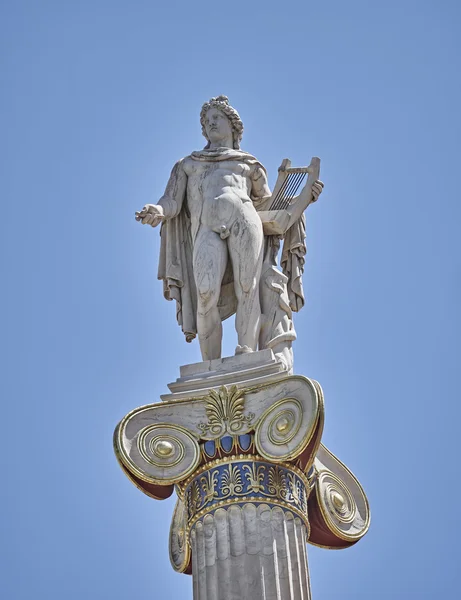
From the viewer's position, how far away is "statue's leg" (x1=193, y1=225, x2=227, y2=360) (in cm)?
2412

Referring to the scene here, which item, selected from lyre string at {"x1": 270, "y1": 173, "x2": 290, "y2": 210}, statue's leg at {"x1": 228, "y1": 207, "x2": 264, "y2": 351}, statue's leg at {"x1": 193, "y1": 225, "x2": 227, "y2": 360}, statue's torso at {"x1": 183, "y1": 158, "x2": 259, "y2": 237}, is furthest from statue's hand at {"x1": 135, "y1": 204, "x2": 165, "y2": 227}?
lyre string at {"x1": 270, "y1": 173, "x2": 290, "y2": 210}

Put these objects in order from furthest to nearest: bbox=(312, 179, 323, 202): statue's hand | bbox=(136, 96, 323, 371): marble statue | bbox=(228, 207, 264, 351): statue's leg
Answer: bbox=(312, 179, 323, 202): statue's hand → bbox=(136, 96, 323, 371): marble statue → bbox=(228, 207, 264, 351): statue's leg

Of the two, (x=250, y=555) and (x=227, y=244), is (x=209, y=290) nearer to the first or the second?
(x=227, y=244)

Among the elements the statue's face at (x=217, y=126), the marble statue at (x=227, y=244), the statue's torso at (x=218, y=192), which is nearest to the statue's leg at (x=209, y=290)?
the marble statue at (x=227, y=244)

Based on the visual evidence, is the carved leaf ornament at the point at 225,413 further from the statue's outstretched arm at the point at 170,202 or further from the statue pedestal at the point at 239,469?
the statue's outstretched arm at the point at 170,202

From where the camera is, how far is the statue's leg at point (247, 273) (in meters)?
24.1

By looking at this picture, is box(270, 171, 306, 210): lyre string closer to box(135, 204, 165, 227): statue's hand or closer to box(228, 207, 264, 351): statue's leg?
box(228, 207, 264, 351): statue's leg

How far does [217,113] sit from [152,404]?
561 cm

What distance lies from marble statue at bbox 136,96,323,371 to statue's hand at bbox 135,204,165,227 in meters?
0.02

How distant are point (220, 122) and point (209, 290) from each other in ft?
10.9

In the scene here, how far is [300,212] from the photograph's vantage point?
84.1ft

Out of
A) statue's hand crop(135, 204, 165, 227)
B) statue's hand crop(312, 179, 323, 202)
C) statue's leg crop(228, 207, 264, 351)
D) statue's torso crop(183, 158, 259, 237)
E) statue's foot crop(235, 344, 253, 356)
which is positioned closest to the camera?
statue's foot crop(235, 344, 253, 356)

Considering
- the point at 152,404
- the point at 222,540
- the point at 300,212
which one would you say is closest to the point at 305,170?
the point at 300,212

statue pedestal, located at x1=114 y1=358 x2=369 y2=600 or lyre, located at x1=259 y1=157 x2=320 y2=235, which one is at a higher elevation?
lyre, located at x1=259 y1=157 x2=320 y2=235
